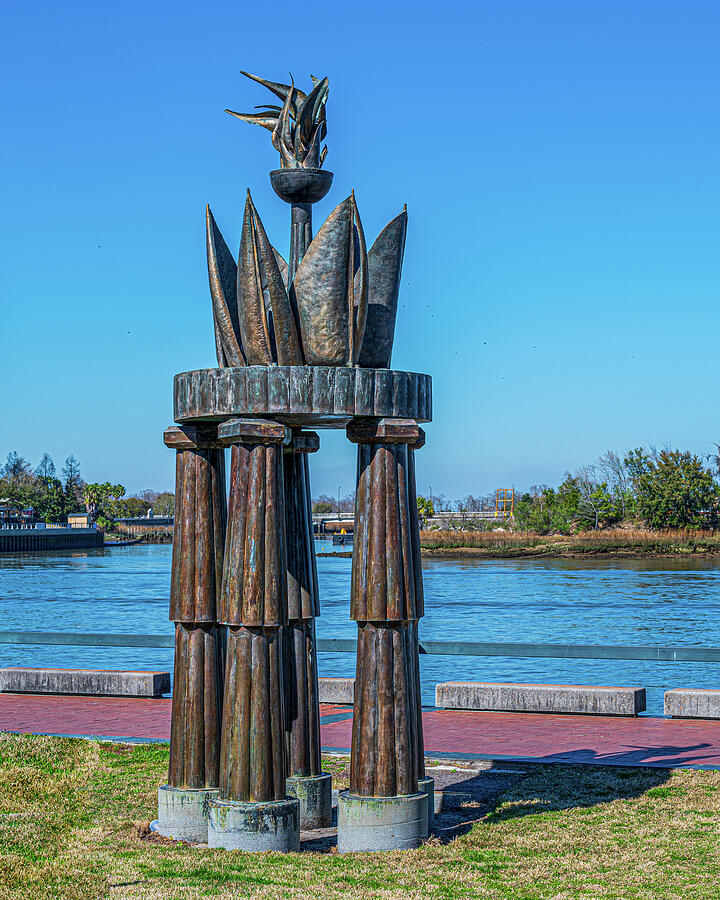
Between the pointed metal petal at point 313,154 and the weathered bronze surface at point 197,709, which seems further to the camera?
the pointed metal petal at point 313,154

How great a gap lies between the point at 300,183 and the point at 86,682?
7.84 m

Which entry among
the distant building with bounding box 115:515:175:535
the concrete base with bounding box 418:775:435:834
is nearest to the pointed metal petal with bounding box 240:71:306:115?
the concrete base with bounding box 418:775:435:834

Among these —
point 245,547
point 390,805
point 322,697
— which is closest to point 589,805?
point 390,805

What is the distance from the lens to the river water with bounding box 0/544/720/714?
24969 millimetres

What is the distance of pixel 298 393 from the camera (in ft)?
23.4

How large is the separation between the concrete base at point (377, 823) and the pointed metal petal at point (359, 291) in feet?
8.91

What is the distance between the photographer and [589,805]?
26.8 feet

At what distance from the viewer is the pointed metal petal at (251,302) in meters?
7.16

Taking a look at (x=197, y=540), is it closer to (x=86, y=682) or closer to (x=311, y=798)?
(x=311, y=798)

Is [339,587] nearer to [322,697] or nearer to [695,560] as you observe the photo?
[695,560]

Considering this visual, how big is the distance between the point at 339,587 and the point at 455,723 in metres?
46.9

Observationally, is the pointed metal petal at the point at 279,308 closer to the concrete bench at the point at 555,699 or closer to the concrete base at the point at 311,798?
the concrete base at the point at 311,798

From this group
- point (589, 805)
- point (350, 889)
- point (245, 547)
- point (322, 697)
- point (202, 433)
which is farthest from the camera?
point (322, 697)

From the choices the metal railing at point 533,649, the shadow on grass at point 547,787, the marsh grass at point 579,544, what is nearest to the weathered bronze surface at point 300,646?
the shadow on grass at point 547,787
